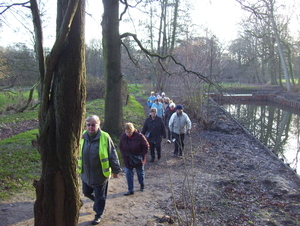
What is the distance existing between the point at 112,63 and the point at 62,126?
7.22m

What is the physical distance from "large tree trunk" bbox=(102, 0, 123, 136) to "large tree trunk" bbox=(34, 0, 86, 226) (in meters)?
6.88

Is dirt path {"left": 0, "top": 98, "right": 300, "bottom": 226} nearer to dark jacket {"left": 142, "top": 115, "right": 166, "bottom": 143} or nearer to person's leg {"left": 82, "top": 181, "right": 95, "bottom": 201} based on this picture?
person's leg {"left": 82, "top": 181, "right": 95, "bottom": 201}

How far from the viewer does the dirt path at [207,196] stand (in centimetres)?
514

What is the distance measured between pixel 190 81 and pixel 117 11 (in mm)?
8221

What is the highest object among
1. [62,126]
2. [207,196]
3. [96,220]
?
[62,126]

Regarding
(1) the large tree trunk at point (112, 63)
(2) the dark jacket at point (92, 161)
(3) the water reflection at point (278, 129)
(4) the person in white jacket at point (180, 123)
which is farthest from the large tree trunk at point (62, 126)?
(3) the water reflection at point (278, 129)

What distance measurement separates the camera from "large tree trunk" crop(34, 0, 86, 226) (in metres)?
3.34

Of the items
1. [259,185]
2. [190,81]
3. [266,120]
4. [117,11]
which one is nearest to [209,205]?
[259,185]

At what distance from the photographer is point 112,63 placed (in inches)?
406

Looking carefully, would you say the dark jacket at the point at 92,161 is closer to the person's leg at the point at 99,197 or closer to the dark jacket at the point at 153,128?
the person's leg at the point at 99,197

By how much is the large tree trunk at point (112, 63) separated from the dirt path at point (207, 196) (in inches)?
91.5

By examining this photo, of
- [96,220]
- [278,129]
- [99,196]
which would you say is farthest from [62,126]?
[278,129]

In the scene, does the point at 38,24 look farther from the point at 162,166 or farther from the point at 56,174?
the point at 162,166

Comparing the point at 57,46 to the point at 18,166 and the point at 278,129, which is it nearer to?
the point at 18,166
